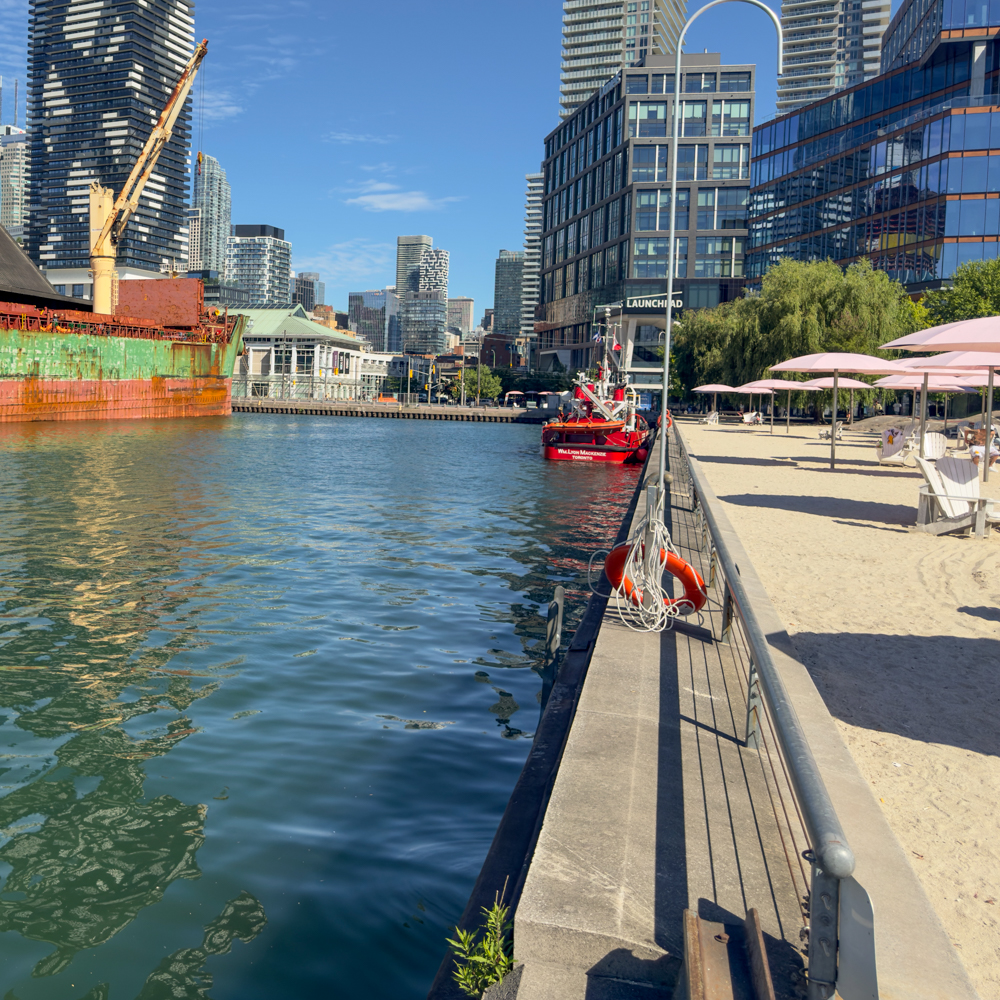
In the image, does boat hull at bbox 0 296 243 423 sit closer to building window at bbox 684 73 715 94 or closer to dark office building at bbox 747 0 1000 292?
dark office building at bbox 747 0 1000 292

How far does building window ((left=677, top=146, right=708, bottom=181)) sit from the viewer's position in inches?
4070

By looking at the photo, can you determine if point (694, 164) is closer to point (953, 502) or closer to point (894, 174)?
point (894, 174)

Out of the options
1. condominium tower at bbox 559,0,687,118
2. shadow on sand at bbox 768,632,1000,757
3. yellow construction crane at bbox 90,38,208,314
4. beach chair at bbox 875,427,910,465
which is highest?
condominium tower at bbox 559,0,687,118

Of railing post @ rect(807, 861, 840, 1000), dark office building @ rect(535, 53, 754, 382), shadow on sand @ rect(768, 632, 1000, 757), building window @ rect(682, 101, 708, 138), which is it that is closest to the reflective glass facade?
dark office building @ rect(535, 53, 754, 382)

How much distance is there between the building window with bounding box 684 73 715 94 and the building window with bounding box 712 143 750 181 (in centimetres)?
815

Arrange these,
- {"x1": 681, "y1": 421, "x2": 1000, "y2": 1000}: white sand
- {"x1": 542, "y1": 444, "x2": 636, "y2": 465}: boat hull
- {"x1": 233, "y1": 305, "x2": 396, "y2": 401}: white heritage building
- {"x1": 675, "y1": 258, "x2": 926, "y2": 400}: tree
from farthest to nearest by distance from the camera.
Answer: {"x1": 233, "y1": 305, "x2": 396, "y2": 401}: white heritage building, {"x1": 675, "y1": 258, "x2": 926, "y2": 400}: tree, {"x1": 542, "y1": 444, "x2": 636, "y2": 465}: boat hull, {"x1": 681, "y1": 421, "x2": 1000, "y2": 1000}: white sand

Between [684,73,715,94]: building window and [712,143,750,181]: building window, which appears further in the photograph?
[684,73,715,94]: building window

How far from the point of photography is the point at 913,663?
23.6 feet

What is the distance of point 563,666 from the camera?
7895mm

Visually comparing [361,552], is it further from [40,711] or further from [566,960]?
[566,960]

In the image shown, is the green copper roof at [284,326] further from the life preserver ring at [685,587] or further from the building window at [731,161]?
the life preserver ring at [685,587]

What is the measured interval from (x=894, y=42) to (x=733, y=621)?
391 ft

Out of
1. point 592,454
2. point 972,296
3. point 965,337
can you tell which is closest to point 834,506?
point 965,337

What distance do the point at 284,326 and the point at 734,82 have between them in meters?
79.7
